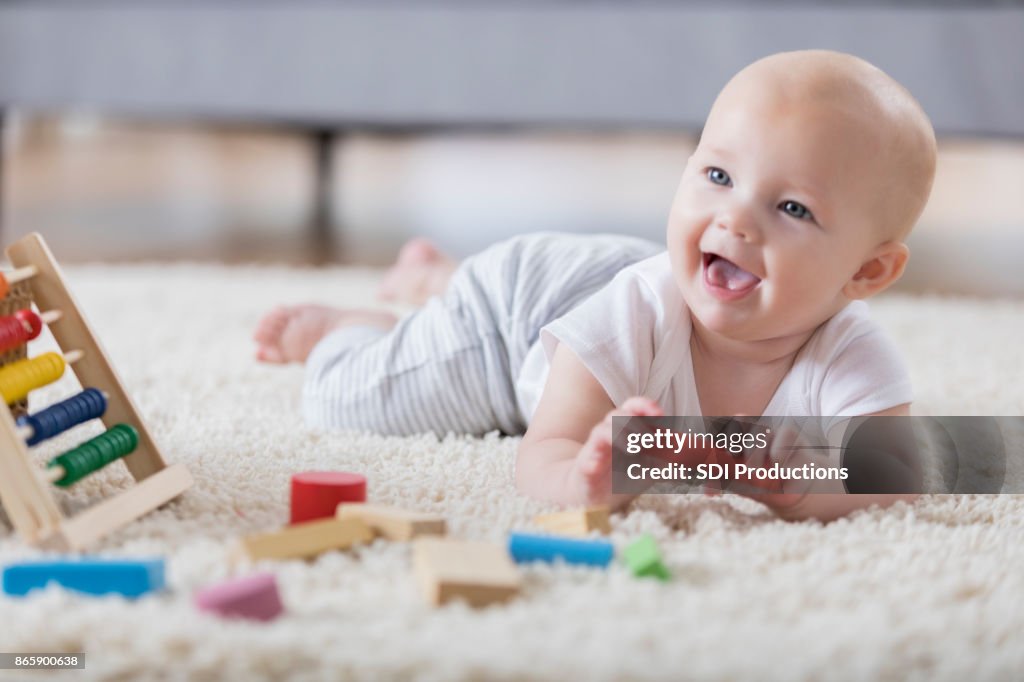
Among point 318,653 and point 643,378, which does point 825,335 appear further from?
point 318,653

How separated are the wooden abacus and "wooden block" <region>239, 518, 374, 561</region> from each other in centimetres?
11

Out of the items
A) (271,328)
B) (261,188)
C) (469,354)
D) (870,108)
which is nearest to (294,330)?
(271,328)

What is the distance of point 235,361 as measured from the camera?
52.1 inches

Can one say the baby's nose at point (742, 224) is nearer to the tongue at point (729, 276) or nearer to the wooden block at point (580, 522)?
the tongue at point (729, 276)

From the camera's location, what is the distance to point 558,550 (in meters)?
0.68

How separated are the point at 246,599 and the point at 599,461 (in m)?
0.26

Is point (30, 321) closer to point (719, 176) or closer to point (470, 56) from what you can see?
point (719, 176)

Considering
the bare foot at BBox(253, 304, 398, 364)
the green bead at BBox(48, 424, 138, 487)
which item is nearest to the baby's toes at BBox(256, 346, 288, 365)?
the bare foot at BBox(253, 304, 398, 364)

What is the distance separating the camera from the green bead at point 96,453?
2.48 ft

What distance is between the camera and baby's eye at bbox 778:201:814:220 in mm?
795

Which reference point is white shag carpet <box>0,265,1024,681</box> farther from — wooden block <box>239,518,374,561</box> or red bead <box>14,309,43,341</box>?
red bead <box>14,309,43,341</box>

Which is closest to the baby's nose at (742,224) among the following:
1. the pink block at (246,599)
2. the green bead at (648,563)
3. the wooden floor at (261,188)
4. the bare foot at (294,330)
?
the green bead at (648,563)

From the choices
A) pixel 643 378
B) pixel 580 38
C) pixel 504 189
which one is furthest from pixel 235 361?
pixel 504 189

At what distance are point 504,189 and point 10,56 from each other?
4.44 ft
